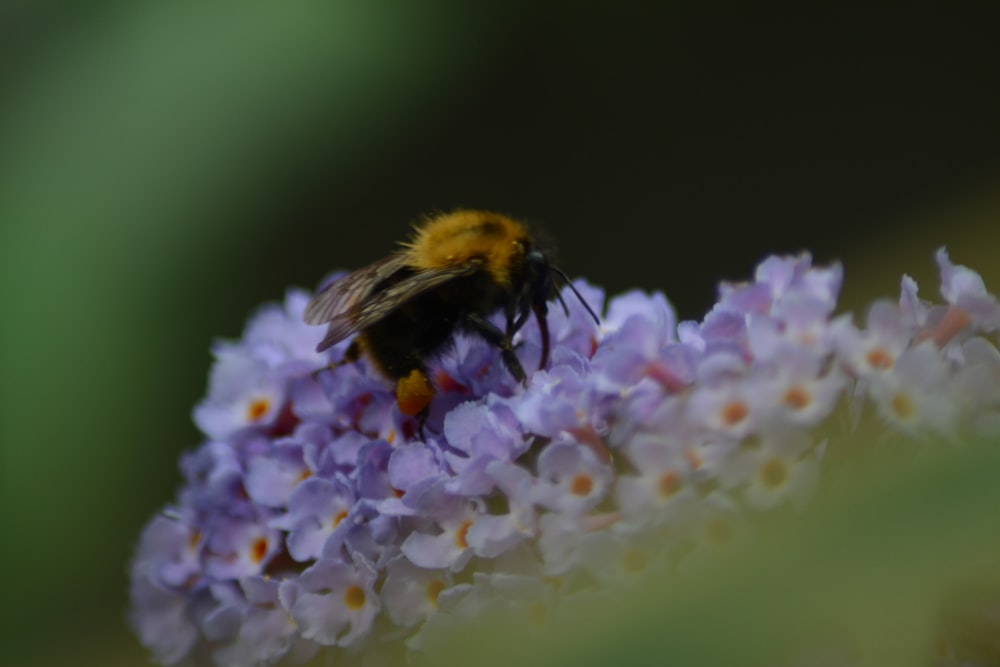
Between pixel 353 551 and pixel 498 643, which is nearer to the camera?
pixel 498 643

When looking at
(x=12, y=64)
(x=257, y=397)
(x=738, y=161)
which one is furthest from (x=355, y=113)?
(x=738, y=161)

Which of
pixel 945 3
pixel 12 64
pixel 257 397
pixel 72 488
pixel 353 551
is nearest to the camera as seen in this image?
pixel 353 551

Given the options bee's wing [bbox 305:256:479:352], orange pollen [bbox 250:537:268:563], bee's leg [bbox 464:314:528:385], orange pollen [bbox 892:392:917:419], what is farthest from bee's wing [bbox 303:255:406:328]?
orange pollen [bbox 892:392:917:419]

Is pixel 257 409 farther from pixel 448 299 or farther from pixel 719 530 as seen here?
pixel 719 530

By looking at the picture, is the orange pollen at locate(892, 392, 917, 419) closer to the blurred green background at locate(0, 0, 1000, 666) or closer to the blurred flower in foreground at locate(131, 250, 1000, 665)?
the blurred flower in foreground at locate(131, 250, 1000, 665)

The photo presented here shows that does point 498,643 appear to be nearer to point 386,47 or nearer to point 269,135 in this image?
point 269,135

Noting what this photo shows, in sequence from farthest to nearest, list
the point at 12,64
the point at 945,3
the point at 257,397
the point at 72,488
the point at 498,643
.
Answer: the point at 945,3 → the point at 12,64 → the point at 72,488 → the point at 257,397 → the point at 498,643
